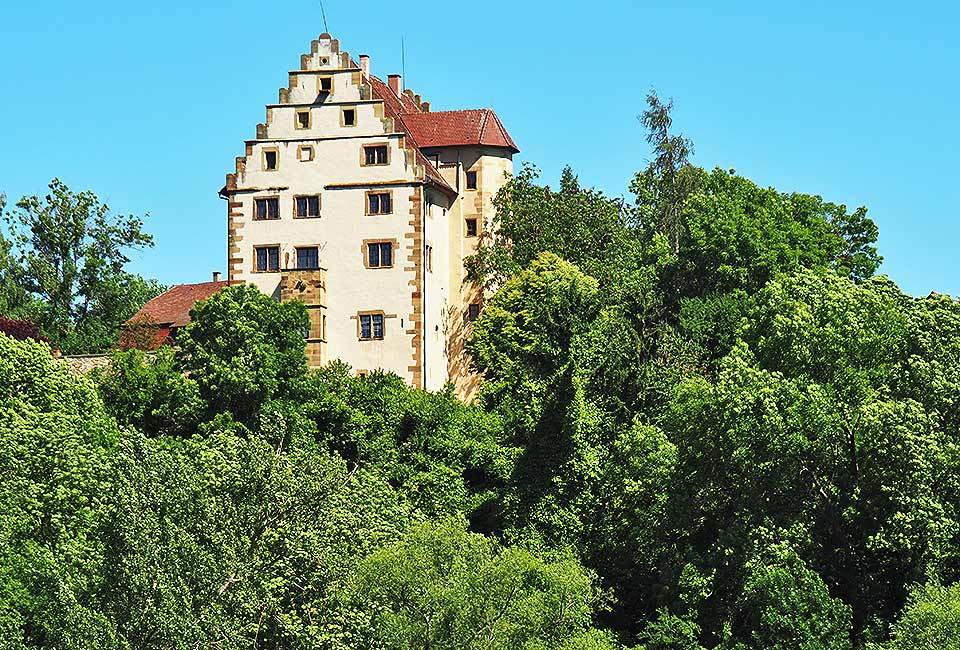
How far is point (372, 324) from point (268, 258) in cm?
461

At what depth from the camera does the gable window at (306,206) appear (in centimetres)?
7125

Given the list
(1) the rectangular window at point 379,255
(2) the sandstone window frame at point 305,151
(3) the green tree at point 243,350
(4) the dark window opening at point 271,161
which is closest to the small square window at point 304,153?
(2) the sandstone window frame at point 305,151

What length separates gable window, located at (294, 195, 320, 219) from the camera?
2805 inches

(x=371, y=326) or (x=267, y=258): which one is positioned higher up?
(x=267, y=258)

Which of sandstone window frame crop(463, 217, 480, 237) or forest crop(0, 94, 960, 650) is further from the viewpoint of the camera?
sandstone window frame crop(463, 217, 480, 237)

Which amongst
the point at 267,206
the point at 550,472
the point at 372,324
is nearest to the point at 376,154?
the point at 267,206

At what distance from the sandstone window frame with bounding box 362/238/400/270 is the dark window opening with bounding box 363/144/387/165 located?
2.94 meters

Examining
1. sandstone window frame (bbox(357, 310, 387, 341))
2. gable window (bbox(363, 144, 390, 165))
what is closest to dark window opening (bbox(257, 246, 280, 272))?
sandstone window frame (bbox(357, 310, 387, 341))

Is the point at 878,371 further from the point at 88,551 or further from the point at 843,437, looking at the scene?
the point at 88,551

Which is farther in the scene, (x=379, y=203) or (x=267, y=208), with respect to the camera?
(x=267, y=208)

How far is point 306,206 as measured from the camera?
7144cm

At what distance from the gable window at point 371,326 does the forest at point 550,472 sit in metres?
3.62

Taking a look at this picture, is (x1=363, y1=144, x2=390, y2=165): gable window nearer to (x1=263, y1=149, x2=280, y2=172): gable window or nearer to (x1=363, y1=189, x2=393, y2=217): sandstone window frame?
(x1=363, y1=189, x2=393, y2=217): sandstone window frame

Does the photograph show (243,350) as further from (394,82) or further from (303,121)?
(394,82)
